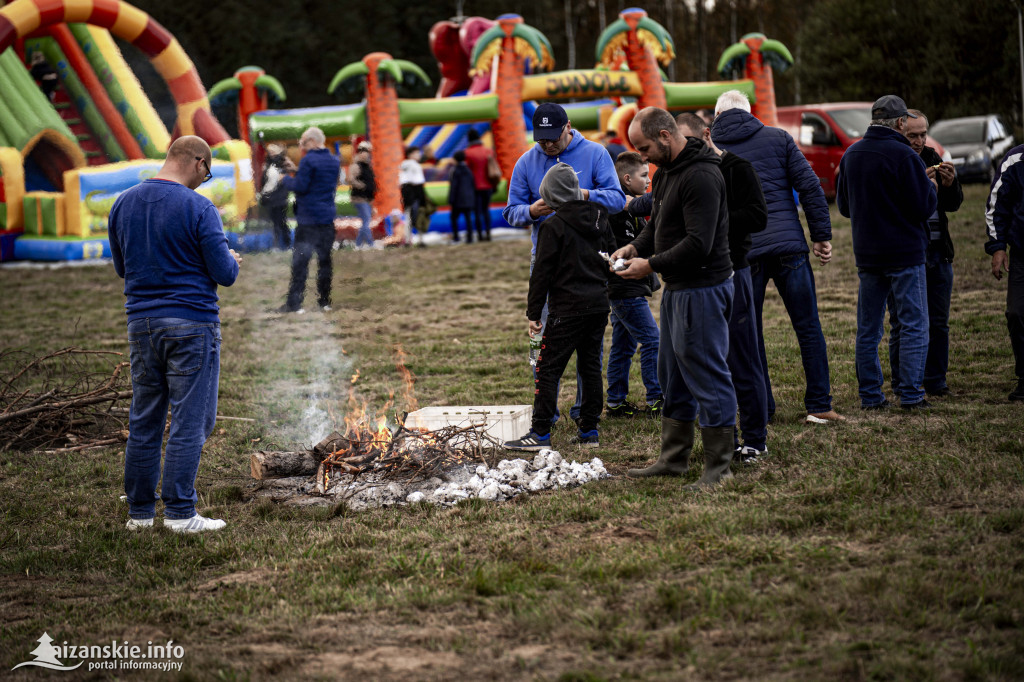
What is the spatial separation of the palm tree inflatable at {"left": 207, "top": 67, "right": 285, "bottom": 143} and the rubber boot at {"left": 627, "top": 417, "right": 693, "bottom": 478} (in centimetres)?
1824

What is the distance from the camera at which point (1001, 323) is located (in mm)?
8789

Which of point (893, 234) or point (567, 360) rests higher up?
point (893, 234)

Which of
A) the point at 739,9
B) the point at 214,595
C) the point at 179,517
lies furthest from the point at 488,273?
the point at 739,9

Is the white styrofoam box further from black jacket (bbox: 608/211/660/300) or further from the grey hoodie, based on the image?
the grey hoodie

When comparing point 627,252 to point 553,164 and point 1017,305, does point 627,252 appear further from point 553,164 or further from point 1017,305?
point 1017,305

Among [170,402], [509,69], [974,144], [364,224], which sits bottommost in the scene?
[170,402]

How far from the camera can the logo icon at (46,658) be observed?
11.5ft

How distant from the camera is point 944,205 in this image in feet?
23.2

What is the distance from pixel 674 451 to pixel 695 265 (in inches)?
40.0

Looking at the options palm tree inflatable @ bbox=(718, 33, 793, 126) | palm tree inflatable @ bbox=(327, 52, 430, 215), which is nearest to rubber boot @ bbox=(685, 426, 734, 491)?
palm tree inflatable @ bbox=(327, 52, 430, 215)

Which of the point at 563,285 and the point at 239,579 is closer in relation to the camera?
the point at 239,579

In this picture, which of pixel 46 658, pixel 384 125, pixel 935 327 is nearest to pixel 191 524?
pixel 46 658

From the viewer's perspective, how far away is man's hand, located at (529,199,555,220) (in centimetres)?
609

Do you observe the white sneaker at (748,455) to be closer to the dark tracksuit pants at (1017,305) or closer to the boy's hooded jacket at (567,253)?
the boy's hooded jacket at (567,253)
